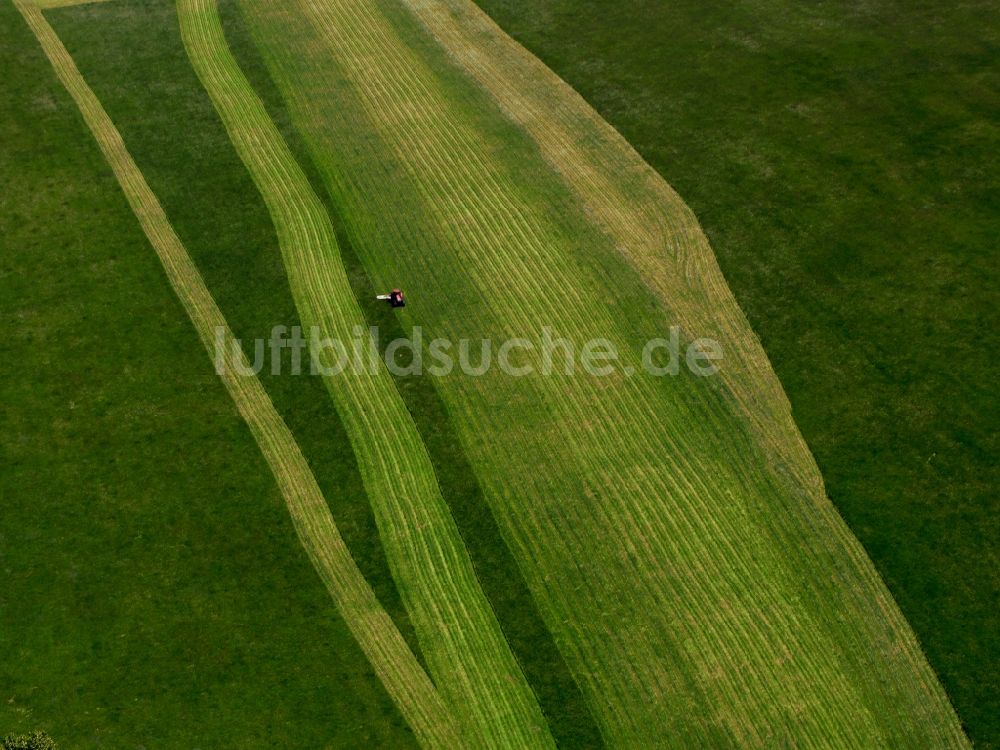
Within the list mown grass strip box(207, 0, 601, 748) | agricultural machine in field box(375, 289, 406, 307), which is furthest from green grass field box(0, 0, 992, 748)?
agricultural machine in field box(375, 289, 406, 307)

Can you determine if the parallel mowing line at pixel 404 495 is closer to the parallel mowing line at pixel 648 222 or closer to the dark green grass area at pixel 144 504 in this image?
the dark green grass area at pixel 144 504

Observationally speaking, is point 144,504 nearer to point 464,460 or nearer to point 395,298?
point 464,460

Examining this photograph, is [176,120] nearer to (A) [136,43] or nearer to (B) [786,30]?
(A) [136,43]

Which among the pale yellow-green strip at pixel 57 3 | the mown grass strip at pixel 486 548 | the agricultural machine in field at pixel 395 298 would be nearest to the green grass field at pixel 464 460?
the mown grass strip at pixel 486 548

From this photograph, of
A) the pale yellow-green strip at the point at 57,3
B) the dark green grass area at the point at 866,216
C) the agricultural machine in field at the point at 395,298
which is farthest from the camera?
the pale yellow-green strip at the point at 57,3

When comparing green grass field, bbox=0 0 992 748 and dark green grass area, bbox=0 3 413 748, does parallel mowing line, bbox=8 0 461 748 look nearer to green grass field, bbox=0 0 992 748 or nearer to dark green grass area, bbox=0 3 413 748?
green grass field, bbox=0 0 992 748

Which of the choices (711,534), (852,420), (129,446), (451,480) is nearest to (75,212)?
(129,446)
